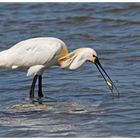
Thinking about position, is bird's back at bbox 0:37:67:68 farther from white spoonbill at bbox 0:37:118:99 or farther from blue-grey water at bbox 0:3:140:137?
blue-grey water at bbox 0:3:140:137

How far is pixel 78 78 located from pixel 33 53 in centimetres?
109

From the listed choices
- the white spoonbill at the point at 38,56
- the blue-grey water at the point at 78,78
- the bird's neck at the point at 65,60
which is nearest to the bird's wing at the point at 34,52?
the white spoonbill at the point at 38,56

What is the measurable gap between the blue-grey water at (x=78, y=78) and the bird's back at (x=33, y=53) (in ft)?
1.38

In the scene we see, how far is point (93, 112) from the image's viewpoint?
351 inches

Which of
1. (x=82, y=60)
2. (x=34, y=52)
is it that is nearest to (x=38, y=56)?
(x=34, y=52)

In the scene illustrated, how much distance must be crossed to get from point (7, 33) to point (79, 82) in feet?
13.9

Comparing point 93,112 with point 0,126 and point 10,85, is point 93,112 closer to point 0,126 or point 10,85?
point 0,126

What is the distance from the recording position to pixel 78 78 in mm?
11008

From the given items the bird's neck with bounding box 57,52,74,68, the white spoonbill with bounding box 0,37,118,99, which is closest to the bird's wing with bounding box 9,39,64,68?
the white spoonbill with bounding box 0,37,118,99

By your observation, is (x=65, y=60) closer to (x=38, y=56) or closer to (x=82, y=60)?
(x=82, y=60)

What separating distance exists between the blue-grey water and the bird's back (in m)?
0.42

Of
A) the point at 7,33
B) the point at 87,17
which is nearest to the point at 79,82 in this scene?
the point at 7,33

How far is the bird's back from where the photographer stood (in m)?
10.2

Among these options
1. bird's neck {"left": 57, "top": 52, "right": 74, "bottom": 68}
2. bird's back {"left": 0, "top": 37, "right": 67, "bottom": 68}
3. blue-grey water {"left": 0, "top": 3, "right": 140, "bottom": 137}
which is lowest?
blue-grey water {"left": 0, "top": 3, "right": 140, "bottom": 137}
